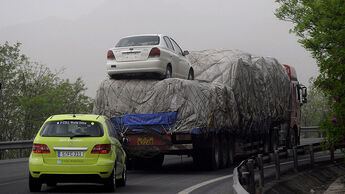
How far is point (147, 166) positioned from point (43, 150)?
8101mm

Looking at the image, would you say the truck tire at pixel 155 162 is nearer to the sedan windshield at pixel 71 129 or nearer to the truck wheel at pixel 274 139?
the truck wheel at pixel 274 139

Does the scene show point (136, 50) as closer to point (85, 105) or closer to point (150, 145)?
point (150, 145)

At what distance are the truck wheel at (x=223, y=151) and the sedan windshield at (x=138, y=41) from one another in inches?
136

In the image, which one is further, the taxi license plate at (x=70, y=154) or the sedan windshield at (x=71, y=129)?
the sedan windshield at (x=71, y=129)

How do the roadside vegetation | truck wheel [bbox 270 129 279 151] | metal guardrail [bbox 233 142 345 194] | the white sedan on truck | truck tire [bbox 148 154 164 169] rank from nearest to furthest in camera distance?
1. metal guardrail [bbox 233 142 345 194]
2. the white sedan on truck
3. truck tire [bbox 148 154 164 169]
4. truck wheel [bbox 270 129 279 151]
5. the roadside vegetation

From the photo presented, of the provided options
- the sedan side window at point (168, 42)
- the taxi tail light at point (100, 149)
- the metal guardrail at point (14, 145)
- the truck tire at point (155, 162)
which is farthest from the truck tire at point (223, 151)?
the metal guardrail at point (14, 145)

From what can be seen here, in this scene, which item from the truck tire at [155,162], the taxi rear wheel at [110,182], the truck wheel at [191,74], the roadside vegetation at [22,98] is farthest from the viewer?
the roadside vegetation at [22,98]

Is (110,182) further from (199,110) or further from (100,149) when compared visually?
(199,110)

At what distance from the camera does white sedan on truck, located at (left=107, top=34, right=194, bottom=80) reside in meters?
16.4

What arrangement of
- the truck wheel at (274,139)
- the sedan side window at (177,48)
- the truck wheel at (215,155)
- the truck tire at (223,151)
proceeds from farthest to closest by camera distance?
the truck wheel at (274,139)
the sedan side window at (177,48)
the truck tire at (223,151)
the truck wheel at (215,155)

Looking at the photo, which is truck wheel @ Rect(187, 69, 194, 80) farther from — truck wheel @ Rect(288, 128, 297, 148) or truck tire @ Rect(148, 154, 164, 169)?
truck wheel @ Rect(288, 128, 297, 148)

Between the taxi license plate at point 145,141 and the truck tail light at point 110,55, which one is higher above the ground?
the truck tail light at point 110,55

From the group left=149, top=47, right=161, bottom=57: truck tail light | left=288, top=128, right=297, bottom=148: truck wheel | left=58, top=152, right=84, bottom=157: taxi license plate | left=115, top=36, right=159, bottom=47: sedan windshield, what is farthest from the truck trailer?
left=288, top=128, right=297, bottom=148: truck wheel

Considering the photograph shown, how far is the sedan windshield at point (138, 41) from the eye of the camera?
55.5ft
